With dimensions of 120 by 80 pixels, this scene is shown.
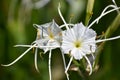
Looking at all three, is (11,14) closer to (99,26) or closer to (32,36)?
(32,36)

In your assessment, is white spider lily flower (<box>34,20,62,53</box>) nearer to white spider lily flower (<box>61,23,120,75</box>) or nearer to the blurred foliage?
white spider lily flower (<box>61,23,120,75</box>)

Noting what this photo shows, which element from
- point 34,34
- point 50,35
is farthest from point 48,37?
point 34,34

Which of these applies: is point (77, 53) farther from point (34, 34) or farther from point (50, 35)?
point (34, 34)

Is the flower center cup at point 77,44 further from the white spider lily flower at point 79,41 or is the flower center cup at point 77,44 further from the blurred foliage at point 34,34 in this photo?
the blurred foliage at point 34,34

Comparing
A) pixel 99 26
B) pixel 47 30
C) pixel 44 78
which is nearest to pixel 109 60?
pixel 99 26

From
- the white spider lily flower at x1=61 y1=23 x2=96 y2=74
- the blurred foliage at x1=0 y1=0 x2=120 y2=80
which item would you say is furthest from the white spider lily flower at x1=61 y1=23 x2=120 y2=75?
the blurred foliage at x1=0 y1=0 x2=120 y2=80

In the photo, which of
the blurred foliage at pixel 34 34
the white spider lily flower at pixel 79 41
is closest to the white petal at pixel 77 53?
the white spider lily flower at pixel 79 41
